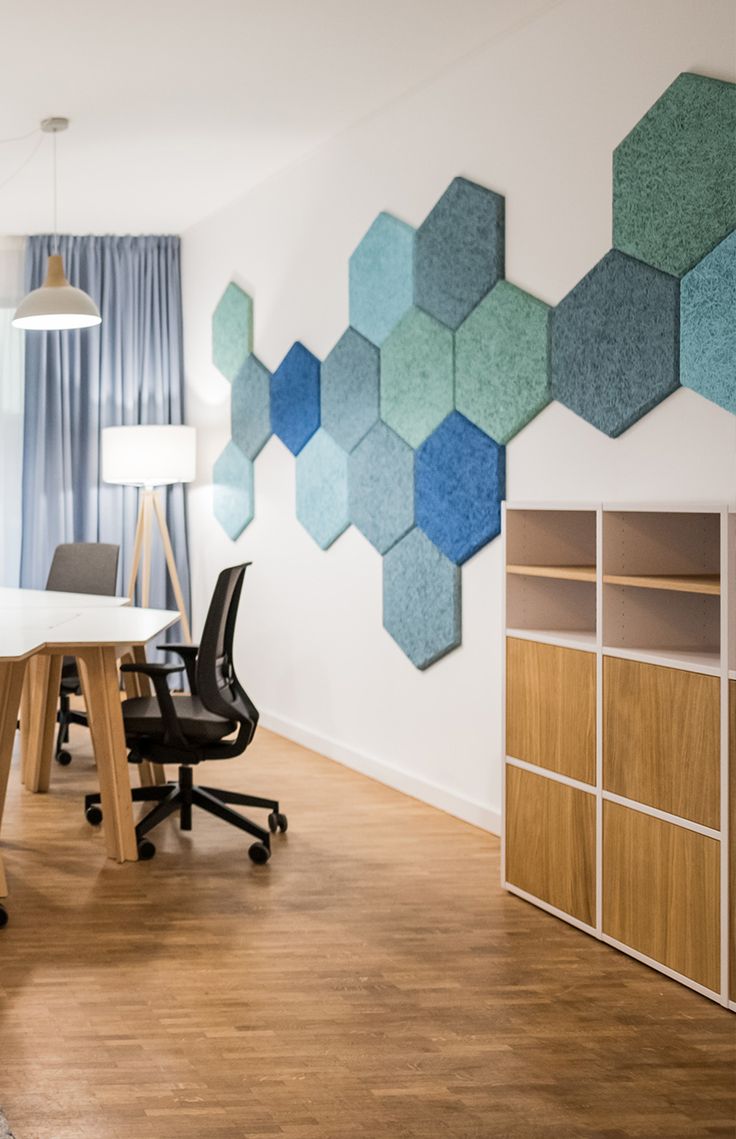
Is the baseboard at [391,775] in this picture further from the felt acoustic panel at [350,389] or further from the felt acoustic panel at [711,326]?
the felt acoustic panel at [711,326]

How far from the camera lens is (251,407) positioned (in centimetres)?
648

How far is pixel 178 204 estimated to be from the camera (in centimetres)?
662

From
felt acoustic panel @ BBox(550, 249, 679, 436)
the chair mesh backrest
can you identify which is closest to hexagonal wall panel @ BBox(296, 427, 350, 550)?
the chair mesh backrest

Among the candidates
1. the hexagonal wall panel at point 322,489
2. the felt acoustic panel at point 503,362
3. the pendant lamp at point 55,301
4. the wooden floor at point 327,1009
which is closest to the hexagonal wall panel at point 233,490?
the hexagonal wall panel at point 322,489

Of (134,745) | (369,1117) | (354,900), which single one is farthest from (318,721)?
(369,1117)

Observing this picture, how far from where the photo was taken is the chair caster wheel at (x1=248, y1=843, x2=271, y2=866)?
13.0 feet

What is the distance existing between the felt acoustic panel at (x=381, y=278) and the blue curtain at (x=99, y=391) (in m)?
2.34

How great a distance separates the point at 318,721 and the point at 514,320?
7.93ft

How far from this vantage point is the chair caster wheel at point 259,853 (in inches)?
156

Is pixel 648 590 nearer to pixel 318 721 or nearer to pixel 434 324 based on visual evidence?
pixel 434 324

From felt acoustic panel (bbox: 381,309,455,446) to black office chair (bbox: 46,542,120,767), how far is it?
5.11 ft

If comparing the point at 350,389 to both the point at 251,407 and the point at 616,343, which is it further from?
the point at 616,343

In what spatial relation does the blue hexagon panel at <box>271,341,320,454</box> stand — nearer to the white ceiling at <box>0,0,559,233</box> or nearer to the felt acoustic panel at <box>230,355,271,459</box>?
the felt acoustic panel at <box>230,355,271,459</box>

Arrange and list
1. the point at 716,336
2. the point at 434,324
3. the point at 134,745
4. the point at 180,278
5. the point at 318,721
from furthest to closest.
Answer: the point at 180,278 → the point at 318,721 → the point at 434,324 → the point at 134,745 → the point at 716,336
